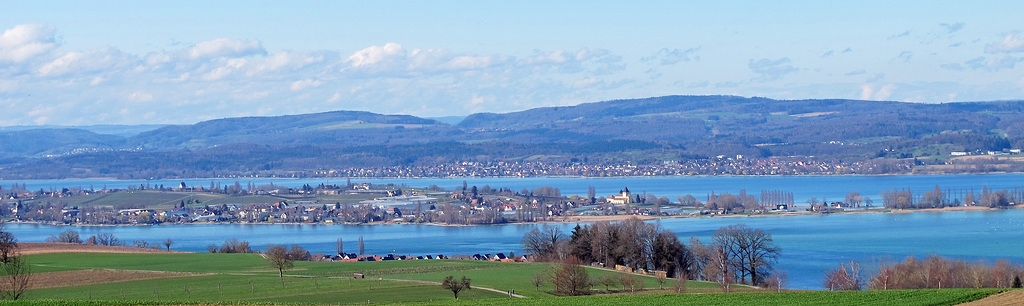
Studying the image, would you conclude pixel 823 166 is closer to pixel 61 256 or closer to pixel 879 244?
pixel 879 244

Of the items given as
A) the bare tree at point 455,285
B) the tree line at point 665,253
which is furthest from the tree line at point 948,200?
the bare tree at point 455,285

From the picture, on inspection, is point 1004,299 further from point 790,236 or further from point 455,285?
point 790,236

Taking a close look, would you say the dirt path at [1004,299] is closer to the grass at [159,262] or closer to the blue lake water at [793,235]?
the blue lake water at [793,235]

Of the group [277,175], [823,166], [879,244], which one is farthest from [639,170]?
[879,244]

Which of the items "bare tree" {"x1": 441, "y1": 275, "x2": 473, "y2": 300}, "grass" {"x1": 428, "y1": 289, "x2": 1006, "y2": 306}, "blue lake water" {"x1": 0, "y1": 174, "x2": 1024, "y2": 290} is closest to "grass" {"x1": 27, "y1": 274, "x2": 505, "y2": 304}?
"bare tree" {"x1": 441, "y1": 275, "x2": 473, "y2": 300}

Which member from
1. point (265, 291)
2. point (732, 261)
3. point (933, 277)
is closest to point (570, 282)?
point (265, 291)

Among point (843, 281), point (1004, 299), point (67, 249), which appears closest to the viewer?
point (1004, 299)

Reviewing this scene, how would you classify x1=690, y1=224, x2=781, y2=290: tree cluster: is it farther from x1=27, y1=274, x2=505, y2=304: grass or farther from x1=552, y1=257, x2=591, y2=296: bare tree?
x1=27, y1=274, x2=505, y2=304: grass
